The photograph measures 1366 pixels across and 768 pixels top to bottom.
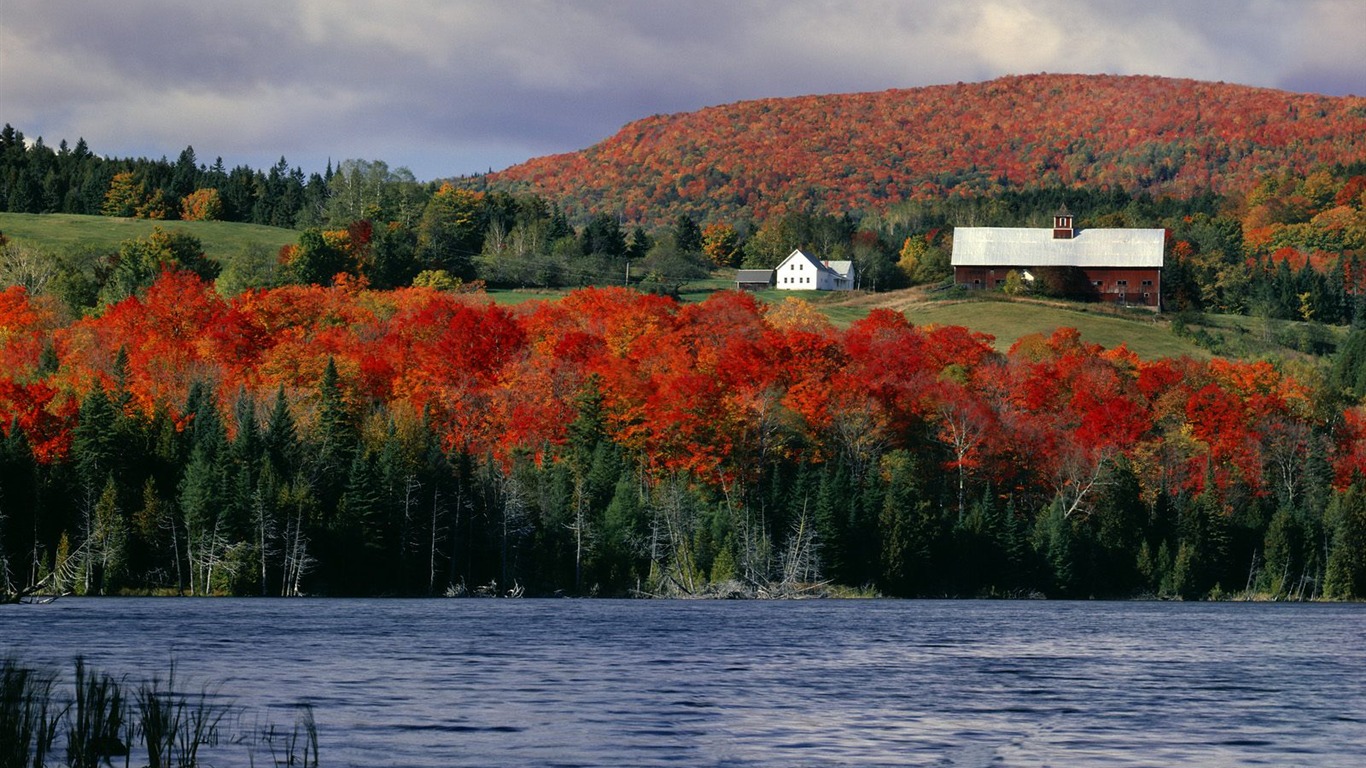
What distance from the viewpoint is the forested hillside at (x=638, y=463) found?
306 feet

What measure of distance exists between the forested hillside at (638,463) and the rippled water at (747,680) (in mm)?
13761

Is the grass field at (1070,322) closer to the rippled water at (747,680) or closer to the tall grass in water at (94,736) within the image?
the rippled water at (747,680)

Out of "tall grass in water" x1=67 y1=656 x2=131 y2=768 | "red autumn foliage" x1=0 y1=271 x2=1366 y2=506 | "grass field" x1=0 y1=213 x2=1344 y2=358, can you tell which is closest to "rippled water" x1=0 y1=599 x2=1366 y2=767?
"tall grass in water" x1=67 y1=656 x2=131 y2=768

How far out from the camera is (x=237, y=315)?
127 m

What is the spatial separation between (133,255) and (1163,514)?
10948 centimetres

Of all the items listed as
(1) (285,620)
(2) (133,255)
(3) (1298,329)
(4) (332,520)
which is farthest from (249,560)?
(3) (1298,329)

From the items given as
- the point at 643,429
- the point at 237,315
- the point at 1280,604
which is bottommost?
the point at 1280,604

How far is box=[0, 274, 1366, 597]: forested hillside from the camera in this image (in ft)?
306

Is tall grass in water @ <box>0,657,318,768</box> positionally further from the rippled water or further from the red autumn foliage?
the red autumn foliage

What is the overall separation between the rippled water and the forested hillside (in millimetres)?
13761

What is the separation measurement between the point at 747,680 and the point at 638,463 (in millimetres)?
61483

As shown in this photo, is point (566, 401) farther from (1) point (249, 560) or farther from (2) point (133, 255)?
(2) point (133, 255)

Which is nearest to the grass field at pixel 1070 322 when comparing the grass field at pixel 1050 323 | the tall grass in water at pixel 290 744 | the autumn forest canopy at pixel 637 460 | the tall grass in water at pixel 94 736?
the grass field at pixel 1050 323

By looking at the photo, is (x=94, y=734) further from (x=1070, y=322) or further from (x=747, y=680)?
(x=1070, y=322)
